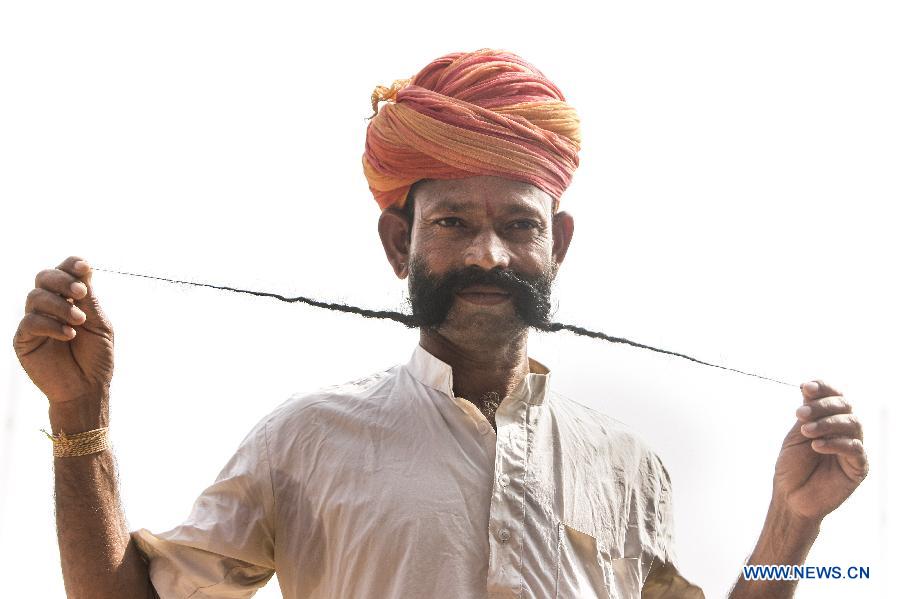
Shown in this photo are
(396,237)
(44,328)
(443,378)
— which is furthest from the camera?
(396,237)

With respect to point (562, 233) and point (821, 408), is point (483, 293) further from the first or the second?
point (821, 408)

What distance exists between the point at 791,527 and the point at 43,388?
4.74 ft

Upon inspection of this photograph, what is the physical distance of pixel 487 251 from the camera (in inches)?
89.6

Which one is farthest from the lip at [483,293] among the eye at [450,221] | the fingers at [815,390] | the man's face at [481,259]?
the fingers at [815,390]

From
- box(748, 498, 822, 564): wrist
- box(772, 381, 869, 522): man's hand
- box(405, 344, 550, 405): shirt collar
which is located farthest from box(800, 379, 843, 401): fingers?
box(405, 344, 550, 405): shirt collar

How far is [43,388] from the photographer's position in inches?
79.6

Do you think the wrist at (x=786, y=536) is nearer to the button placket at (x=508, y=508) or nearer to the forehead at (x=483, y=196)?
the button placket at (x=508, y=508)

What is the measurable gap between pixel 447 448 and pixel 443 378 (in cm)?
16

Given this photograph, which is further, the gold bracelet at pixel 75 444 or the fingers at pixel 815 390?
the fingers at pixel 815 390

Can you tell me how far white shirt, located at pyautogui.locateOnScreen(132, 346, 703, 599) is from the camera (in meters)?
2.09

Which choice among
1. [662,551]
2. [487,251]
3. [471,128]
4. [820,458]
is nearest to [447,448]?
[487,251]

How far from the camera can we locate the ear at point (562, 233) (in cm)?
251

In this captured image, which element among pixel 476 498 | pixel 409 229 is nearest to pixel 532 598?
pixel 476 498

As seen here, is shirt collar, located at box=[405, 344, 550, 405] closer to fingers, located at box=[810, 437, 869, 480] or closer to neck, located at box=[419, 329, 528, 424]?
neck, located at box=[419, 329, 528, 424]
